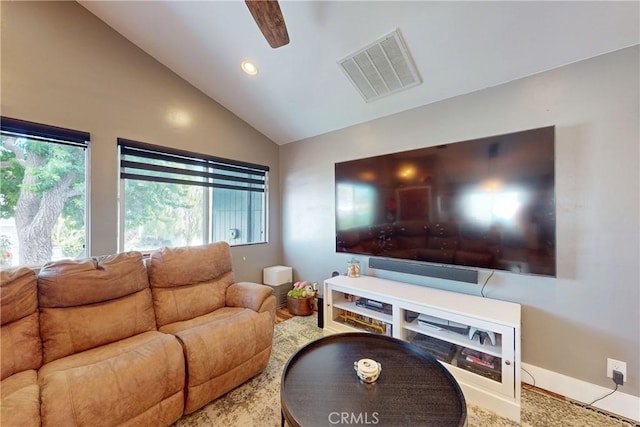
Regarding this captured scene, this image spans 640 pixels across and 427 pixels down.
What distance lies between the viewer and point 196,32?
2.22 metres

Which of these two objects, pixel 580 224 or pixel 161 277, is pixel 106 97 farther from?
pixel 580 224

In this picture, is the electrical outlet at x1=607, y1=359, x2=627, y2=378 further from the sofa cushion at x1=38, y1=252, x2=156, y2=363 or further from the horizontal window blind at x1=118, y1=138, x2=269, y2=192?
the horizontal window blind at x1=118, y1=138, x2=269, y2=192

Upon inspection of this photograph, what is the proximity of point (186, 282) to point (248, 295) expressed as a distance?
530 mm

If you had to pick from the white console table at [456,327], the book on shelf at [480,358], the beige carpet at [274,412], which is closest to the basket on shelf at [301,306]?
the white console table at [456,327]

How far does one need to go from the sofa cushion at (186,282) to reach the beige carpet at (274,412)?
70cm

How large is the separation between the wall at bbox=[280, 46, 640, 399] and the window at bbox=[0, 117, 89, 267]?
3368mm

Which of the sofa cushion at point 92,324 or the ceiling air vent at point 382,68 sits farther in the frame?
the ceiling air vent at point 382,68

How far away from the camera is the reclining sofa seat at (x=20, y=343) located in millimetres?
1104

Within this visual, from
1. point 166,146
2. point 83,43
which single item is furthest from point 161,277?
point 83,43

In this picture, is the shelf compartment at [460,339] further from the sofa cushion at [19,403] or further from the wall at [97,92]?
the wall at [97,92]

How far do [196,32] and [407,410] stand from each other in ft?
10.1

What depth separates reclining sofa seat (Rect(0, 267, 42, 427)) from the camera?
3.62 ft

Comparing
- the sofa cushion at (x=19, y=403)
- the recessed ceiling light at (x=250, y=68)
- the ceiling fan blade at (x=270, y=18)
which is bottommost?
the sofa cushion at (x=19, y=403)

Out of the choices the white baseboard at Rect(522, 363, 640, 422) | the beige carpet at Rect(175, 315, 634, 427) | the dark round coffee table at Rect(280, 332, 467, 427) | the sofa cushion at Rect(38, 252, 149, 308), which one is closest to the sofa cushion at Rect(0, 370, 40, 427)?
the sofa cushion at Rect(38, 252, 149, 308)
